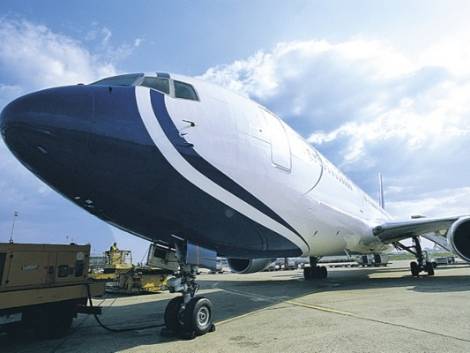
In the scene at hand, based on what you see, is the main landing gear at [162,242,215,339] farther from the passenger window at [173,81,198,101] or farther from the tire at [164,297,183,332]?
the passenger window at [173,81,198,101]

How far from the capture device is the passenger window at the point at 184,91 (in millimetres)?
5558

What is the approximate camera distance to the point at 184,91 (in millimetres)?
5648

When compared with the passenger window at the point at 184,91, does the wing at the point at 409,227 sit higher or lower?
lower

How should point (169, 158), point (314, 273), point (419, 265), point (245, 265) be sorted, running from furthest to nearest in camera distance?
point (314, 273) → point (419, 265) → point (245, 265) → point (169, 158)

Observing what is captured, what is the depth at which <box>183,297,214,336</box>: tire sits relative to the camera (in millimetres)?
5262

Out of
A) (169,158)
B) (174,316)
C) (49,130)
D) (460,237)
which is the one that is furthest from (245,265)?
(460,237)

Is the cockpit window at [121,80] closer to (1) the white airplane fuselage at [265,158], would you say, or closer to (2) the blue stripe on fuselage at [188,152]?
(2) the blue stripe on fuselage at [188,152]

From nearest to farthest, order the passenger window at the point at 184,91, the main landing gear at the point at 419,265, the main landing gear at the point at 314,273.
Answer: the passenger window at the point at 184,91
the main landing gear at the point at 419,265
the main landing gear at the point at 314,273

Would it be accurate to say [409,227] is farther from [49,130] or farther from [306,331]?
[49,130]

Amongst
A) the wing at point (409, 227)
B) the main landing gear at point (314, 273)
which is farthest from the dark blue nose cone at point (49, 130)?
the main landing gear at point (314, 273)

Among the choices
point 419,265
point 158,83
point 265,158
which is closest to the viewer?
point 158,83

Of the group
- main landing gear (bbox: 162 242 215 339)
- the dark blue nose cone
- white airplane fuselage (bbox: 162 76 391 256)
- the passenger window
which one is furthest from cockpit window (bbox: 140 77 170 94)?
main landing gear (bbox: 162 242 215 339)

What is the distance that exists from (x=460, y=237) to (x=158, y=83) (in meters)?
11.8

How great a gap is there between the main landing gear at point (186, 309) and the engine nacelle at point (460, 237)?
32.1 ft
